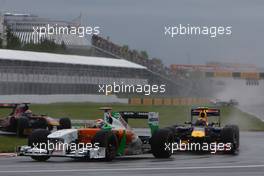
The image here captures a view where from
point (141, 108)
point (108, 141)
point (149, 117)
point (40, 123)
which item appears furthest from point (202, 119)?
point (141, 108)

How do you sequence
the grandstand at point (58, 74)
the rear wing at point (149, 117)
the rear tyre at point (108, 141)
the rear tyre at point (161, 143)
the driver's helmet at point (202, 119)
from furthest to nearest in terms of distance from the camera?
1. the grandstand at point (58, 74)
2. the driver's helmet at point (202, 119)
3. the rear wing at point (149, 117)
4. the rear tyre at point (161, 143)
5. the rear tyre at point (108, 141)

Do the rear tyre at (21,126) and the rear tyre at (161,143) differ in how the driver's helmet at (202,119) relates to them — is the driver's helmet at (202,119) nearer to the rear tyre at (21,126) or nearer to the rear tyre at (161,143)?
the rear tyre at (161,143)

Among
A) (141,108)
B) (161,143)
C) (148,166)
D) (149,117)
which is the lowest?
(148,166)

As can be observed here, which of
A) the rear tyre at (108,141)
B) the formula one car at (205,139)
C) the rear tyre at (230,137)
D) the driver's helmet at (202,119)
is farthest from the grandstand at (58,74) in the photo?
the rear tyre at (108,141)

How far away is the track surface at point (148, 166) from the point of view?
19125 mm

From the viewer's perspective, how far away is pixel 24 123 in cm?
3234

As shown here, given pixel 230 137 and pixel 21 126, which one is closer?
pixel 230 137

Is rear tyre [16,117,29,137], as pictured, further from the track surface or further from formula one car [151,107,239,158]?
the track surface

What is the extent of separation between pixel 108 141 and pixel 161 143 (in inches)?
91.2

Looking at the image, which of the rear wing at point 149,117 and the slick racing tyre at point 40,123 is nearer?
the rear wing at point 149,117

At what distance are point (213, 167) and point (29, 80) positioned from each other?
126ft

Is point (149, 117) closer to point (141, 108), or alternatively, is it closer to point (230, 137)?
point (230, 137)

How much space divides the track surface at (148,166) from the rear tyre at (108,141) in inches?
9.9

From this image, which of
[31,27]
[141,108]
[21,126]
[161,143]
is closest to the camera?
[161,143]
